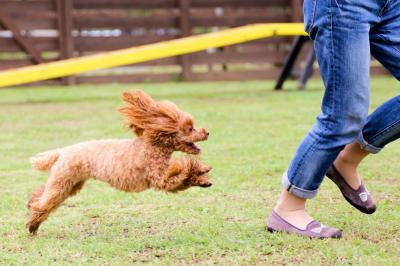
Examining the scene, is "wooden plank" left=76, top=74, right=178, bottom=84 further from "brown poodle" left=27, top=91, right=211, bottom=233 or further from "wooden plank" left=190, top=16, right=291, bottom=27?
"brown poodle" left=27, top=91, right=211, bottom=233

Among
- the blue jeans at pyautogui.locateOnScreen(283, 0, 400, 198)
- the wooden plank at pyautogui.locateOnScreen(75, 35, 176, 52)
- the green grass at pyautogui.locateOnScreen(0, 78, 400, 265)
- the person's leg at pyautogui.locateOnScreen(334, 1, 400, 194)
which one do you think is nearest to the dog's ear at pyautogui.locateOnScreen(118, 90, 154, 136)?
the green grass at pyautogui.locateOnScreen(0, 78, 400, 265)

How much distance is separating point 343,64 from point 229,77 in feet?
35.8

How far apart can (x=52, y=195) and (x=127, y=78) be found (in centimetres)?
1023

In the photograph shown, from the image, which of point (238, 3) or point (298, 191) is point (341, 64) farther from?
point (238, 3)

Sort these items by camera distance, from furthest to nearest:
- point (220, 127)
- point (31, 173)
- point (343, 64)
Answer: point (220, 127), point (31, 173), point (343, 64)

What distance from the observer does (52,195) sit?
3.28 meters

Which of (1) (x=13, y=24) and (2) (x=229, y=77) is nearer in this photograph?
(1) (x=13, y=24)

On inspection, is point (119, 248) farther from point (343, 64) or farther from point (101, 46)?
point (101, 46)

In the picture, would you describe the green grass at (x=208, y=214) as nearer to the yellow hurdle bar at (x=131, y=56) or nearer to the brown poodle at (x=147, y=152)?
the brown poodle at (x=147, y=152)

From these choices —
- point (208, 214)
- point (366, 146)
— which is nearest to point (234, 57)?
point (208, 214)

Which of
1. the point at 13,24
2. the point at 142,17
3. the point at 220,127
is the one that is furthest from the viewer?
the point at 142,17

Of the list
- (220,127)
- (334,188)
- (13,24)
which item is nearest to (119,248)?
(334,188)

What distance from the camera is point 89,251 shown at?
3.08 m

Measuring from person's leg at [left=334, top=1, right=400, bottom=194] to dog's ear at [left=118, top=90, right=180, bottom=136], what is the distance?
34.4 inches
